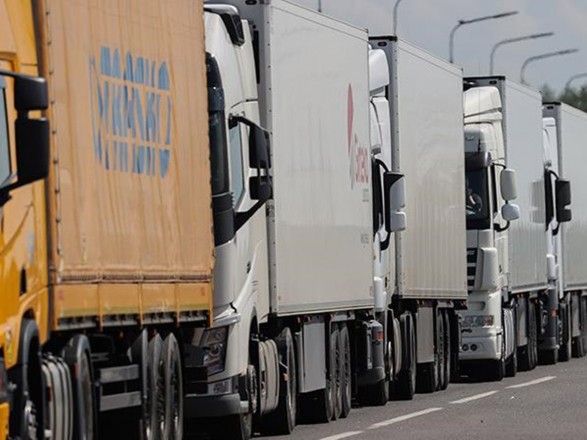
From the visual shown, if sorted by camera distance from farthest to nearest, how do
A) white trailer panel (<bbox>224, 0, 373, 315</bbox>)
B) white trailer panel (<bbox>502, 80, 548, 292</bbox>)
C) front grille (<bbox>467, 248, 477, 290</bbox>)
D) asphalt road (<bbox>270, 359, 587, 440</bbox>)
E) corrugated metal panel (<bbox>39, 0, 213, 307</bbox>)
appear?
white trailer panel (<bbox>502, 80, 548, 292</bbox>), front grille (<bbox>467, 248, 477, 290</bbox>), white trailer panel (<bbox>224, 0, 373, 315</bbox>), asphalt road (<bbox>270, 359, 587, 440</bbox>), corrugated metal panel (<bbox>39, 0, 213, 307</bbox>)

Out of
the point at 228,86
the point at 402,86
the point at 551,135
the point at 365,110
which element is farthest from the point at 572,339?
the point at 228,86

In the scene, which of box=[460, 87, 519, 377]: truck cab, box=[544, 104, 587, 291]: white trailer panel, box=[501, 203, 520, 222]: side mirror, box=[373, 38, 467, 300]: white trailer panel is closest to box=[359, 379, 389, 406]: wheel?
box=[373, 38, 467, 300]: white trailer panel

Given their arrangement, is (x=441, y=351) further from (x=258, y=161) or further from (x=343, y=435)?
(x=258, y=161)

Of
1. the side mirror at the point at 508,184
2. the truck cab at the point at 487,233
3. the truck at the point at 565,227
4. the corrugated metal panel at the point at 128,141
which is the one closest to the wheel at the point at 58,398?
the corrugated metal panel at the point at 128,141

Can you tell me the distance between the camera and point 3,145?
41.9 ft

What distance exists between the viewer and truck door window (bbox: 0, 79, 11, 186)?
1269 cm

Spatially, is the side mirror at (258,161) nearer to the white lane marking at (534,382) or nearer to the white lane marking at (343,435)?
the white lane marking at (343,435)

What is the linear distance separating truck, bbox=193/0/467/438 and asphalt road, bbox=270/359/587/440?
1.45ft

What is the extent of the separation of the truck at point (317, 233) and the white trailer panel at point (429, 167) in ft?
0.11

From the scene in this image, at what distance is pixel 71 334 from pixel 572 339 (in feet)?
92.5

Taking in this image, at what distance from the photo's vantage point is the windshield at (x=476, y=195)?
1292 inches

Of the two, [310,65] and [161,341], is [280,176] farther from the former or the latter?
[161,341]

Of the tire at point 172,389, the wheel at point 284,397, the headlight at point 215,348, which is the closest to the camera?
the tire at point 172,389

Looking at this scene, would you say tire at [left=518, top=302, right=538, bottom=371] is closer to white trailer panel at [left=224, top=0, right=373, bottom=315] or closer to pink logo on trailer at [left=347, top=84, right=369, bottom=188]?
white trailer panel at [left=224, top=0, right=373, bottom=315]
